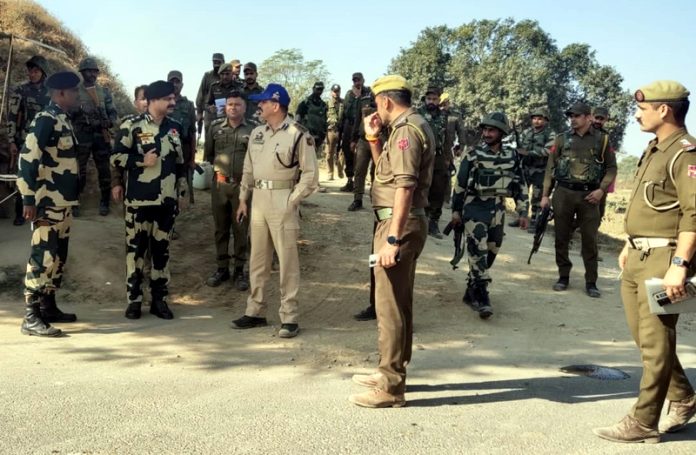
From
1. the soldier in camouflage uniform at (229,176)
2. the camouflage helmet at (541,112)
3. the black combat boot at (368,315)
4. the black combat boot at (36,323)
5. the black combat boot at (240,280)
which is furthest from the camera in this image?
the camouflage helmet at (541,112)

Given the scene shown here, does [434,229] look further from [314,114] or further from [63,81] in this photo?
[63,81]

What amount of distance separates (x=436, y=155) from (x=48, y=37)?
1132 cm

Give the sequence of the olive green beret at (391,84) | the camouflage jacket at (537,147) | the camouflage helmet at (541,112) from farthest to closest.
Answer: the camouflage jacket at (537,147)
the camouflage helmet at (541,112)
the olive green beret at (391,84)

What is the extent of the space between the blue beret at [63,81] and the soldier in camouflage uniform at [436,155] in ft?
16.8

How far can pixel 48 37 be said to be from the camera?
14781 millimetres

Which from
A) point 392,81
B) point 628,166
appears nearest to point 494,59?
point 628,166

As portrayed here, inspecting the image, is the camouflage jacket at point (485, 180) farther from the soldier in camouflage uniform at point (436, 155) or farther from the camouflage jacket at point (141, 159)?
the camouflage jacket at point (141, 159)

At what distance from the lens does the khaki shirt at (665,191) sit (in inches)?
123

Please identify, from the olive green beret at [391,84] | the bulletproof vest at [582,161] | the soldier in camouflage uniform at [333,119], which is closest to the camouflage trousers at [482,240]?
the bulletproof vest at [582,161]

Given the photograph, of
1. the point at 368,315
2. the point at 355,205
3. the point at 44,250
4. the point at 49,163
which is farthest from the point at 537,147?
the point at 44,250

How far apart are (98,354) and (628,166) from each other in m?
57.7

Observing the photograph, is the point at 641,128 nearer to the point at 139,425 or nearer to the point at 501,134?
the point at 501,134

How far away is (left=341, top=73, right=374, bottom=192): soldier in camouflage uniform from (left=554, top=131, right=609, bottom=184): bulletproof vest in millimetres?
4117

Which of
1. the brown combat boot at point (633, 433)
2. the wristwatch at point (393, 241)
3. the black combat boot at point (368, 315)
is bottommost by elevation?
the black combat boot at point (368, 315)
